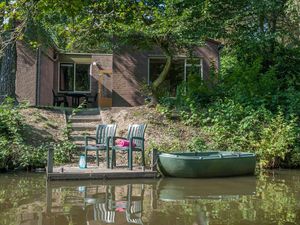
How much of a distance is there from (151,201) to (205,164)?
319 cm

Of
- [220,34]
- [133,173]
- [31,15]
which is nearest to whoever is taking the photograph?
[31,15]

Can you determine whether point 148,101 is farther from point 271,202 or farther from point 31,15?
point 31,15

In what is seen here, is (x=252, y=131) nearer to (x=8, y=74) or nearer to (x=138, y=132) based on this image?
(x=138, y=132)

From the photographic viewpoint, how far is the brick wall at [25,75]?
66.6ft

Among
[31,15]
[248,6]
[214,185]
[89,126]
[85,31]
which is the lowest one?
[214,185]

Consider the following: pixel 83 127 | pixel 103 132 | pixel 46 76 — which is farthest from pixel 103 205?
pixel 46 76

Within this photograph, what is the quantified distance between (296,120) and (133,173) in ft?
21.4

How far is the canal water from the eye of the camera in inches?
234

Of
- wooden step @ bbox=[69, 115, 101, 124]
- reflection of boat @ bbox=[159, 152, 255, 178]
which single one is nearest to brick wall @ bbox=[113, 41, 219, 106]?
wooden step @ bbox=[69, 115, 101, 124]

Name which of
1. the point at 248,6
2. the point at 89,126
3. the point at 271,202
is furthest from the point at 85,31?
the point at 271,202

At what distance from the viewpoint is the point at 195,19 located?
50.3 ft

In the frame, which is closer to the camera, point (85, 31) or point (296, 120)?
point (296, 120)

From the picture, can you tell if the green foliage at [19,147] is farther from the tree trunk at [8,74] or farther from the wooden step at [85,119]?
the tree trunk at [8,74]

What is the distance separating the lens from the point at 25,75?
20422 mm
